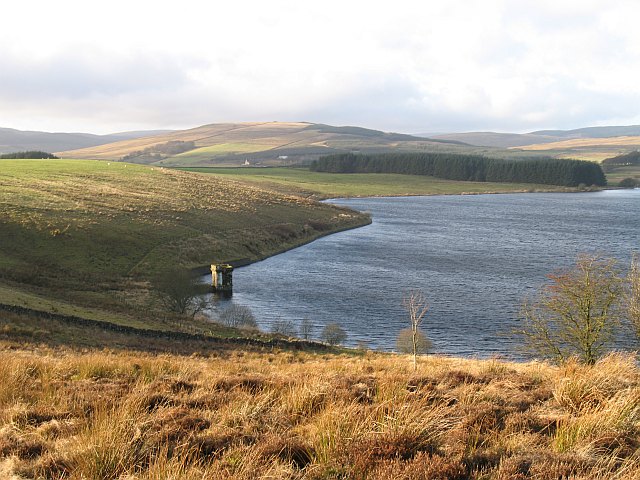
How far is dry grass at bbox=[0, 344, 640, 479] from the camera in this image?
7078mm

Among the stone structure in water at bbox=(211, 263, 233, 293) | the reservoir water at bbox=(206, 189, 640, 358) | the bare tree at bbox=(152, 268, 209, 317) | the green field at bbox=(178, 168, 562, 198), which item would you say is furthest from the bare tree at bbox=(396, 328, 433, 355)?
the green field at bbox=(178, 168, 562, 198)

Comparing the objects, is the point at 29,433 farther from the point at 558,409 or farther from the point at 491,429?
the point at 558,409

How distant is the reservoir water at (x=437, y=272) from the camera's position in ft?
140

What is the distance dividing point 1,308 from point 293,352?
1488 cm

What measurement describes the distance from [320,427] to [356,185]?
170 meters

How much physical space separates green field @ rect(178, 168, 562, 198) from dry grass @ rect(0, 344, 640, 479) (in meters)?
136

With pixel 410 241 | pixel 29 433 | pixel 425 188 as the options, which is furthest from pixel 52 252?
pixel 425 188

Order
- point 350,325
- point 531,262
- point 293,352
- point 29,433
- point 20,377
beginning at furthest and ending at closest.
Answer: point 531,262, point 350,325, point 293,352, point 20,377, point 29,433

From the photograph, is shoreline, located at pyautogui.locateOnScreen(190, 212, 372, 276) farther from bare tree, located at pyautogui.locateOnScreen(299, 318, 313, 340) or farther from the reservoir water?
bare tree, located at pyautogui.locateOnScreen(299, 318, 313, 340)

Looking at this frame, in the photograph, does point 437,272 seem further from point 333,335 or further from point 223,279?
point 333,335

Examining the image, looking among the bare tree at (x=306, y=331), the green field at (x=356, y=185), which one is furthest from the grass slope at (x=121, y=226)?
the green field at (x=356, y=185)

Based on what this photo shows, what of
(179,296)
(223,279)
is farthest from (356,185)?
(179,296)

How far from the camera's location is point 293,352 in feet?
97.9

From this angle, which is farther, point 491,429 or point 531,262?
point 531,262
